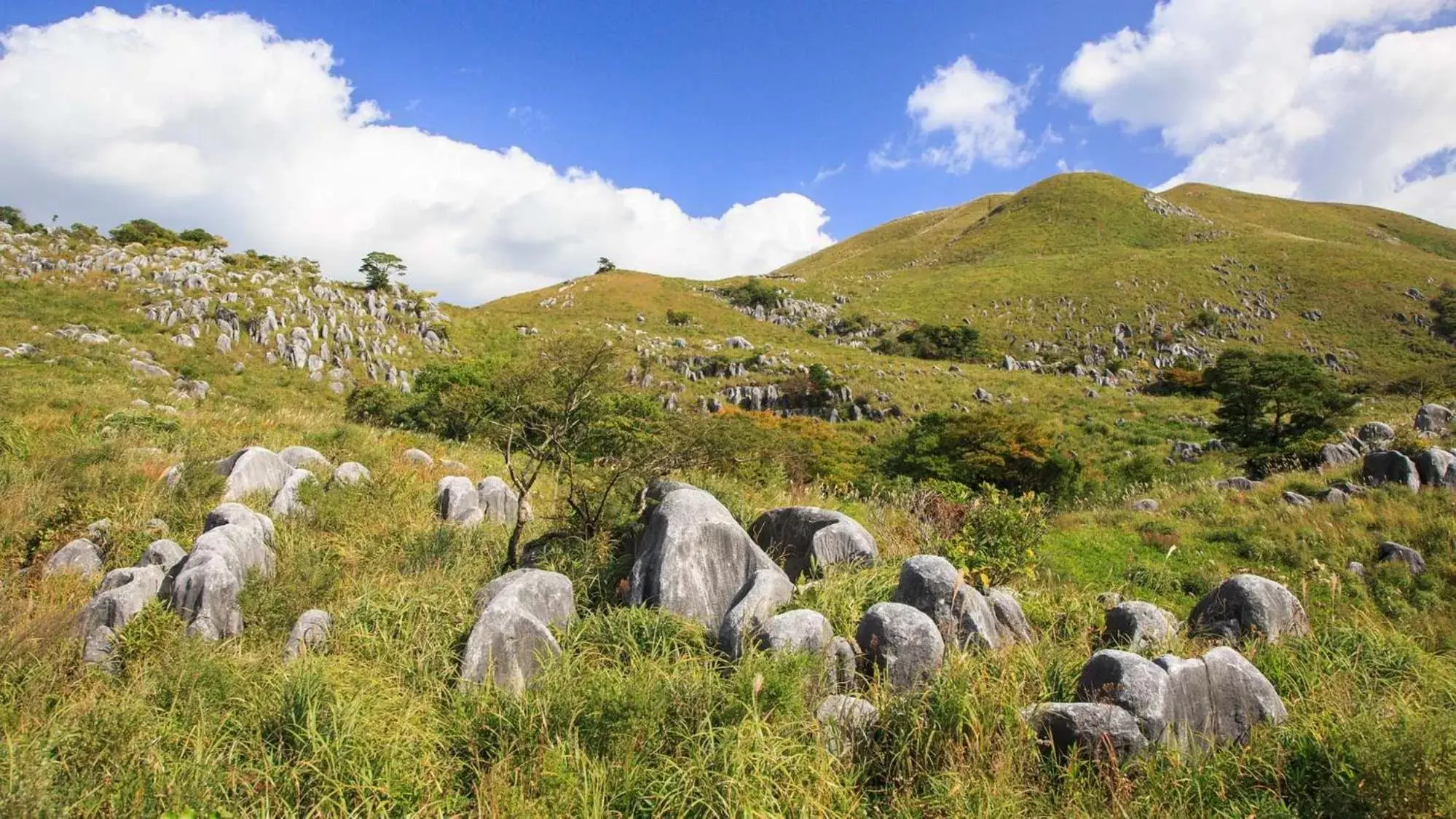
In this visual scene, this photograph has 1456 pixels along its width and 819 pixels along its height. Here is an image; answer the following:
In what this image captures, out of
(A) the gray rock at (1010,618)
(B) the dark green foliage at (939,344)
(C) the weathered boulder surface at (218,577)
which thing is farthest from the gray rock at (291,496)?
(B) the dark green foliage at (939,344)

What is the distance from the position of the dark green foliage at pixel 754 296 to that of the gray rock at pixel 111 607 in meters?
67.8

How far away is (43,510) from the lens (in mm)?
8570

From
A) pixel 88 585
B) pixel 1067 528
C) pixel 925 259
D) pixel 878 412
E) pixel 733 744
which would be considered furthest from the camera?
pixel 925 259

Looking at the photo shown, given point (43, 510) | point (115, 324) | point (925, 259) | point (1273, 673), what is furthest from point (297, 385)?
point (925, 259)

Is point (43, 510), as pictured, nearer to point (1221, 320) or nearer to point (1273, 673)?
point (1273, 673)

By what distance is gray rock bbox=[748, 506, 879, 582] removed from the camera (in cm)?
775

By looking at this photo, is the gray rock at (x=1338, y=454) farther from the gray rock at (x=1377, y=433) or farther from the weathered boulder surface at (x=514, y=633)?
the weathered boulder surface at (x=514, y=633)

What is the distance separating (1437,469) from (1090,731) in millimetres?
14270

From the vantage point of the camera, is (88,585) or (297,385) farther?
(297,385)

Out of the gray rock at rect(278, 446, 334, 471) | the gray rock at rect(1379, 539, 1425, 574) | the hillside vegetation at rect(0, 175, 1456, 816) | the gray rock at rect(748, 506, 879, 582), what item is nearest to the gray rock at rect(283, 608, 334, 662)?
the hillside vegetation at rect(0, 175, 1456, 816)

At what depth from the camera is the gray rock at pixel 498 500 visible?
10.8 m

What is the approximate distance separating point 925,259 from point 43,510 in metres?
106

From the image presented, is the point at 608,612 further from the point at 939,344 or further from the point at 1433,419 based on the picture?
the point at 939,344

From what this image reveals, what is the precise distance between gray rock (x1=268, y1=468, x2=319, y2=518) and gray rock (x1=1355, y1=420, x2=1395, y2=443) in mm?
24572
